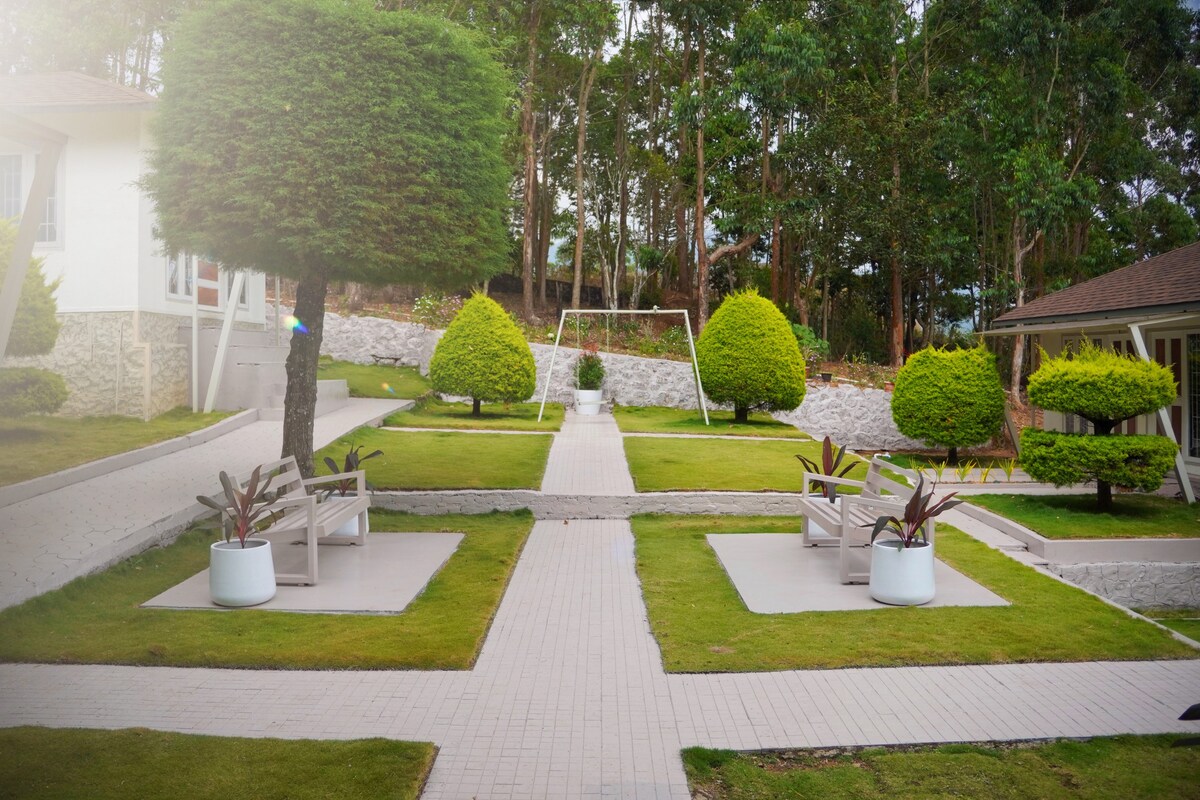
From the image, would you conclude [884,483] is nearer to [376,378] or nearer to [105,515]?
[105,515]

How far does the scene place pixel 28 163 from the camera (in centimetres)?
1324

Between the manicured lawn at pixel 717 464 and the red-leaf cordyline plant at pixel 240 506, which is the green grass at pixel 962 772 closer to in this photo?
the red-leaf cordyline plant at pixel 240 506

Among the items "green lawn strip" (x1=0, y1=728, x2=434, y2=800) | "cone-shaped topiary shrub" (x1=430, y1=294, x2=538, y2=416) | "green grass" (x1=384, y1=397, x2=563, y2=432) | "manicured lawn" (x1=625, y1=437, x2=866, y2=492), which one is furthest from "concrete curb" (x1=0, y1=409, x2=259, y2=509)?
"manicured lawn" (x1=625, y1=437, x2=866, y2=492)

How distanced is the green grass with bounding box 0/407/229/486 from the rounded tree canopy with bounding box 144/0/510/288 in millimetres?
3757

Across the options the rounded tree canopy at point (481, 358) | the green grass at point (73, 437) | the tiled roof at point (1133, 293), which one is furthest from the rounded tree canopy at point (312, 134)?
the tiled roof at point (1133, 293)

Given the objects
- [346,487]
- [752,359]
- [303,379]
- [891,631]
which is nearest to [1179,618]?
[891,631]

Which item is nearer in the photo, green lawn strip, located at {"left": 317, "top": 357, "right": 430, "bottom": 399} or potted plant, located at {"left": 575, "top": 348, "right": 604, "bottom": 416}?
green lawn strip, located at {"left": 317, "top": 357, "right": 430, "bottom": 399}

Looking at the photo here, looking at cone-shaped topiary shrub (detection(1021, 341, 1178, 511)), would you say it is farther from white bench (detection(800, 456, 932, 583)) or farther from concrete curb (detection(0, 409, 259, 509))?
concrete curb (detection(0, 409, 259, 509))

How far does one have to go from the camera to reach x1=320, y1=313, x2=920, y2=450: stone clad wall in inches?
763

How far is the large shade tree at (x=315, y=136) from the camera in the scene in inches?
294

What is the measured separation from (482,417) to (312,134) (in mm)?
10045

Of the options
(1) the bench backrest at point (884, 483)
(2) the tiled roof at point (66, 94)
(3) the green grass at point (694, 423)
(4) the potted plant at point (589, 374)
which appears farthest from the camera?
(4) the potted plant at point (589, 374)

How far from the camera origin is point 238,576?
588 centimetres

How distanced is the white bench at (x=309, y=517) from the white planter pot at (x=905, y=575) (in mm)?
4147
